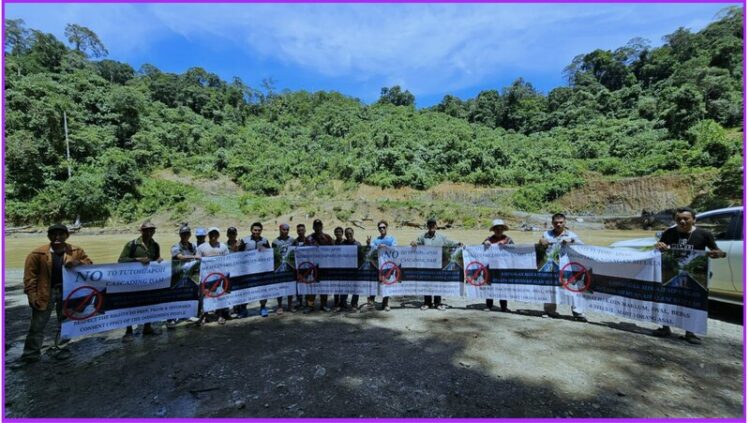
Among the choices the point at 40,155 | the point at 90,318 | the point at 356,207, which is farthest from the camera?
the point at 40,155

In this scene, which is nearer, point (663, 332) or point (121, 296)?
point (663, 332)

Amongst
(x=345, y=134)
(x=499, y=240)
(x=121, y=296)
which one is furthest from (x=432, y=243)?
(x=345, y=134)

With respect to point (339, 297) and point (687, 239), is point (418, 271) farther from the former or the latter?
point (687, 239)

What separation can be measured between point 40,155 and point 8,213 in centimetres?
803

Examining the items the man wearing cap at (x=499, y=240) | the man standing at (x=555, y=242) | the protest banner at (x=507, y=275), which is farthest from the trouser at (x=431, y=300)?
the man standing at (x=555, y=242)

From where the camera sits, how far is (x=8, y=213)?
29.8 m

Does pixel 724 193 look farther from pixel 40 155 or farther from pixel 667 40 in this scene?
pixel 667 40

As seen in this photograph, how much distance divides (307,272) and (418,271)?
2.08m

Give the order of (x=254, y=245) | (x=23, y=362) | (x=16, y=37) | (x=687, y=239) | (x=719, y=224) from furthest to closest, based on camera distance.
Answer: (x=16, y=37), (x=254, y=245), (x=719, y=224), (x=687, y=239), (x=23, y=362)

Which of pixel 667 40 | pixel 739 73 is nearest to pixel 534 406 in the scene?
pixel 739 73

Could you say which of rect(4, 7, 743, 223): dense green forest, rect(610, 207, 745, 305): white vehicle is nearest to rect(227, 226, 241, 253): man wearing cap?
rect(610, 207, 745, 305): white vehicle

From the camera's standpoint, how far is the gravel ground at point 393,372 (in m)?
3.24

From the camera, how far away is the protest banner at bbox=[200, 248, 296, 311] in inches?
233

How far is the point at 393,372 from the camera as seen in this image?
395 centimetres
